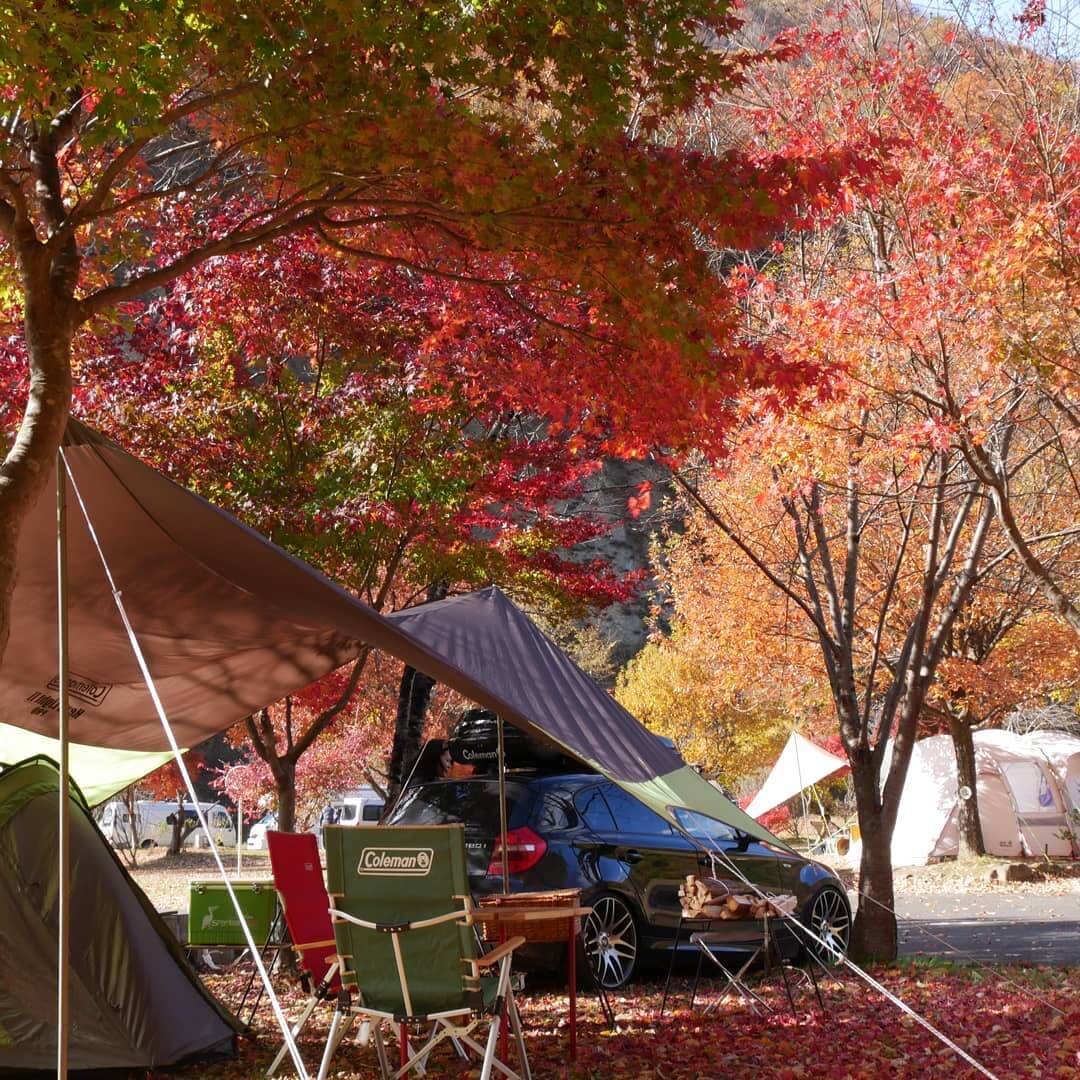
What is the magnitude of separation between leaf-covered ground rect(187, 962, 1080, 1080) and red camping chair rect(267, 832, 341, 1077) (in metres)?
0.45

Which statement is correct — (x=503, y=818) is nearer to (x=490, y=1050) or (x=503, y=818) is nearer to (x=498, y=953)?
(x=498, y=953)

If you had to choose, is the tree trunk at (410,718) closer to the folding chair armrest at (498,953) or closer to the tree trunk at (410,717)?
the tree trunk at (410,717)

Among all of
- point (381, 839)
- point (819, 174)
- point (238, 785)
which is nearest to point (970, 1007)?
point (381, 839)

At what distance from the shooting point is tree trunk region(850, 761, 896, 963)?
9859 mm

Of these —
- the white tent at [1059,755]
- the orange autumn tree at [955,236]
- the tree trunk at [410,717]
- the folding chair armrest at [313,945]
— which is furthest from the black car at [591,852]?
the white tent at [1059,755]

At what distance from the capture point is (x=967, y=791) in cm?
2239

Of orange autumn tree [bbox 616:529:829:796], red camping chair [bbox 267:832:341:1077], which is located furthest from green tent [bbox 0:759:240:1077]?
orange autumn tree [bbox 616:529:829:796]

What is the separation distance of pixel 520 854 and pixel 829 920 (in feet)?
10.5

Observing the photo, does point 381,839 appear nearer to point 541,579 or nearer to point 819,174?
point 819,174

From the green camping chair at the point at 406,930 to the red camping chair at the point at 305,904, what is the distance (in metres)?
0.89

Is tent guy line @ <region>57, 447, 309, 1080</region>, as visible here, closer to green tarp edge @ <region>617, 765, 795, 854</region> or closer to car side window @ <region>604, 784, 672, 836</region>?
green tarp edge @ <region>617, 765, 795, 854</region>

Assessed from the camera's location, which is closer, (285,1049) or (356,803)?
(285,1049)

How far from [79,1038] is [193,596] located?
225 centimetres

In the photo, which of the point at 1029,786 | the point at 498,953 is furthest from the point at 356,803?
the point at 498,953
